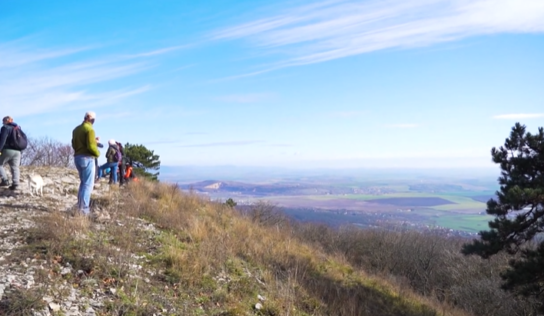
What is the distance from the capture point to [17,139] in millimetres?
8188

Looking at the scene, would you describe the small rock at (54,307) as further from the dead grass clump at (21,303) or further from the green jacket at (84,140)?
the green jacket at (84,140)

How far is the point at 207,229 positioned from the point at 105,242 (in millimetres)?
3138

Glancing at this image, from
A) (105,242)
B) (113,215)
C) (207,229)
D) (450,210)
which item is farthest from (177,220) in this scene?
(450,210)

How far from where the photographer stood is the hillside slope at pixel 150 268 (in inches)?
180

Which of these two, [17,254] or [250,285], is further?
[250,285]

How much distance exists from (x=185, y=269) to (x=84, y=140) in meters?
3.11

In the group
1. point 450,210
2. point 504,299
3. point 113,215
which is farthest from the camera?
point 450,210

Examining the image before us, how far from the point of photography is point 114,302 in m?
4.52

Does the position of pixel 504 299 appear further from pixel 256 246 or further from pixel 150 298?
pixel 150 298

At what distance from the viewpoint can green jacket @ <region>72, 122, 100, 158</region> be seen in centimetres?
678

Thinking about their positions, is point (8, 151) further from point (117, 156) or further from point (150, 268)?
point (150, 268)

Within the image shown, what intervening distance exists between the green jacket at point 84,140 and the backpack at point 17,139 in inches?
89.0

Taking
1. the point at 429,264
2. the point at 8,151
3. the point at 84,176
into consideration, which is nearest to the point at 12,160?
the point at 8,151

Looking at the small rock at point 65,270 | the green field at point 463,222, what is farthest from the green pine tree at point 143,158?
the green field at point 463,222
